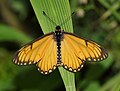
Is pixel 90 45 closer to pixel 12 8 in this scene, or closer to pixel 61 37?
pixel 61 37

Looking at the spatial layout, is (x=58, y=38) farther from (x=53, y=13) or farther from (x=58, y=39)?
(x=53, y=13)

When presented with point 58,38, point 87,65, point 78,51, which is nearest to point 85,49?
point 78,51

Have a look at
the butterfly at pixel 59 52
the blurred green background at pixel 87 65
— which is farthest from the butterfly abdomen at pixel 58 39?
the blurred green background at pixel 87 65

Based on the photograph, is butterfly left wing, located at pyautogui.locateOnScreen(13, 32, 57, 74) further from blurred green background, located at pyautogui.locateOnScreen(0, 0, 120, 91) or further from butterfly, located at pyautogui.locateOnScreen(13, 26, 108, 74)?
blurred green background, located at pyautogui.locateOnScreen(0, 0, 120, 91)

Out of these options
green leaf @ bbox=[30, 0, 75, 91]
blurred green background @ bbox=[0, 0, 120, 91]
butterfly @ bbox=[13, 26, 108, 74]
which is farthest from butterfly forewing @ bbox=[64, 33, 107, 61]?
blurred green background @ bbox=[0, 0, 120, 91]

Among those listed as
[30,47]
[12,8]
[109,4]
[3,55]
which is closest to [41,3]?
[30,47]

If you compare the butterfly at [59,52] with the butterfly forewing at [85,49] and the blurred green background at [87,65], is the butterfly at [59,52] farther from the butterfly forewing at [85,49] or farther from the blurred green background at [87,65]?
the blurred green background at [87,65]

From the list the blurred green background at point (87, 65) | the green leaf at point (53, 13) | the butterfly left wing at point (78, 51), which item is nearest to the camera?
the green leaf at point (53, 13)
